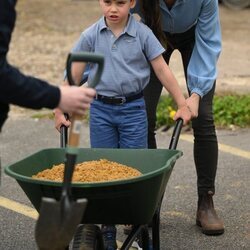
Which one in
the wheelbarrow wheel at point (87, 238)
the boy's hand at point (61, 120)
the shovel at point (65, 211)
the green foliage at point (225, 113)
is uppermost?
the shovel at point (65, 211)

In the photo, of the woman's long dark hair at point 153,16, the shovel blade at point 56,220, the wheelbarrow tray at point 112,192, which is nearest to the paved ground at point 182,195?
the wheelbarrow tray at point 112,192

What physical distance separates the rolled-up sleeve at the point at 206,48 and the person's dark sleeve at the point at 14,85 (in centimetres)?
146

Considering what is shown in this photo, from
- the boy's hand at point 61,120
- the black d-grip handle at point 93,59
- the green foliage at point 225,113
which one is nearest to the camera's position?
the black d-grip handle at point 93,59

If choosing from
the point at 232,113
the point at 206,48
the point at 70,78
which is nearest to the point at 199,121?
the point at 206,48

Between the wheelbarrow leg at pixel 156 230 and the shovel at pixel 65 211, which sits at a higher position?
the shovel at pixel 65 211

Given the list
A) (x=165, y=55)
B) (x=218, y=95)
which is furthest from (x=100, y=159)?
(x=218, y=95)

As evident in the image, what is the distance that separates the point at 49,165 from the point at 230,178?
2.17 metres

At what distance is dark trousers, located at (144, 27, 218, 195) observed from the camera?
4.14 m

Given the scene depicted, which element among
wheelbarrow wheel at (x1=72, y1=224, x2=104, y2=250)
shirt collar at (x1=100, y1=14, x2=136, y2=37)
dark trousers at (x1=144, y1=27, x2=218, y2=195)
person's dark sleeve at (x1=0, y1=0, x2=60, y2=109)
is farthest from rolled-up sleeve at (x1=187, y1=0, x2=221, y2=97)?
person's dark sleeve at (x1=0, y1=0, x2=60, y2=109)

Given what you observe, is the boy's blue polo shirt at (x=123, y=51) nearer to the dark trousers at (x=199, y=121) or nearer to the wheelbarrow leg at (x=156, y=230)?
the dark trousers at (x=199, y=121)

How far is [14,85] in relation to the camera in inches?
99.6

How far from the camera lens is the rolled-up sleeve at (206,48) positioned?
391 centimetres

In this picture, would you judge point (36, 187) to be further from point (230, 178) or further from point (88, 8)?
point (88, 8)

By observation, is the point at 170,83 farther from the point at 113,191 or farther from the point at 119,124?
the point at 113,191
